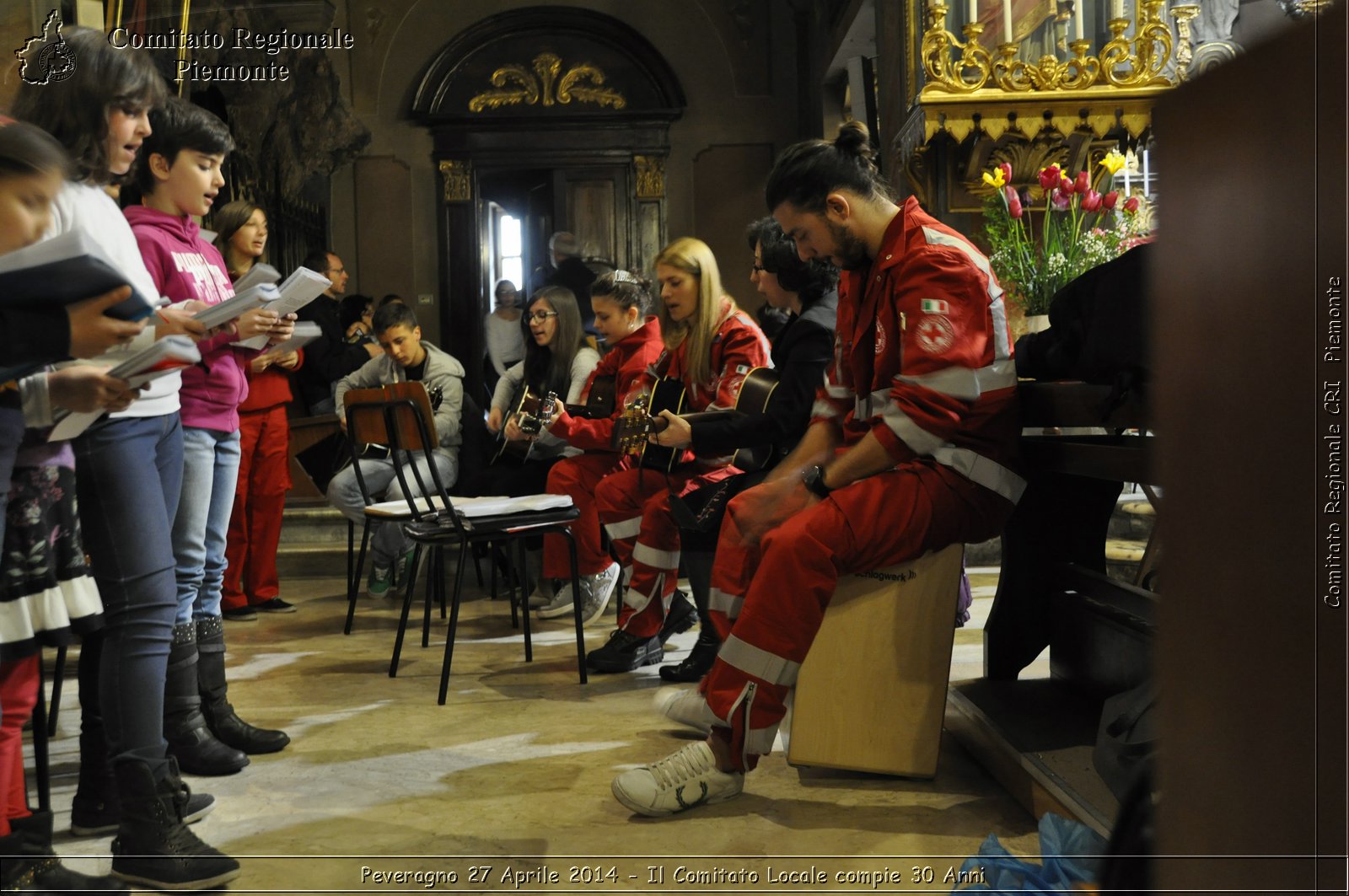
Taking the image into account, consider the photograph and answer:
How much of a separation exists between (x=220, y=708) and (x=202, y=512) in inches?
24.7

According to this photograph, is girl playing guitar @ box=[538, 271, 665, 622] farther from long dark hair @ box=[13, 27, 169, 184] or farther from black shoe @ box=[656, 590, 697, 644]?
long dark hair @ box=[13, 27, 169, 184]

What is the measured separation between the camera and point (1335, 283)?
0.63 m

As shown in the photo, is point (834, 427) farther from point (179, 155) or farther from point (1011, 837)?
point (179, 155)

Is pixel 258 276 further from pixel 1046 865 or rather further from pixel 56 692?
pixel 1046 865

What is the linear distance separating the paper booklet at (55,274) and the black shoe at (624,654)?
2425mm

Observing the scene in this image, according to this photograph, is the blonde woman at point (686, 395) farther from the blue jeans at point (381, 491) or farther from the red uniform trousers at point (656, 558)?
the blue jeans at point (381, 491)

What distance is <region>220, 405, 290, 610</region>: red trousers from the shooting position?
15.4ft

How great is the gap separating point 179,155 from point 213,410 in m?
0.55

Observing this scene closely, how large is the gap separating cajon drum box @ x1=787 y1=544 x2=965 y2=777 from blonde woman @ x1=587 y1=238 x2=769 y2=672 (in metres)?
1.23

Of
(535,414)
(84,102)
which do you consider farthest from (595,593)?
(84,102)

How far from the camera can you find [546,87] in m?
10.5

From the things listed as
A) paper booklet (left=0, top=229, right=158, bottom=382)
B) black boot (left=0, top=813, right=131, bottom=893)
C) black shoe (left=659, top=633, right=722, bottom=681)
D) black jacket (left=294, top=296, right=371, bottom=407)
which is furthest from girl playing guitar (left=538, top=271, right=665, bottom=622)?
paper booklet (left=0, top=229, right=158, bottom=382)

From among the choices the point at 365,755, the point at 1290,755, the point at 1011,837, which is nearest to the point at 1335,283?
the point at 1290,755

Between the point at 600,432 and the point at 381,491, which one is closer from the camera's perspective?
the point at 600,432
